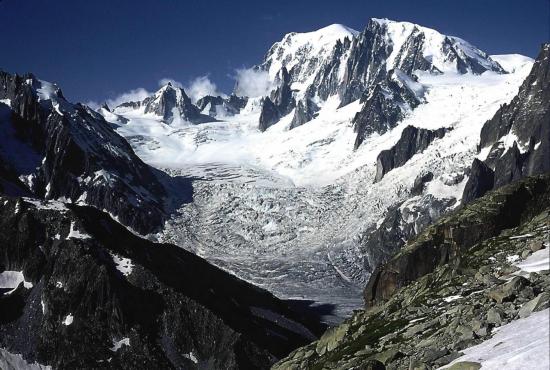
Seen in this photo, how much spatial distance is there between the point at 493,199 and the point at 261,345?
79.7 metres

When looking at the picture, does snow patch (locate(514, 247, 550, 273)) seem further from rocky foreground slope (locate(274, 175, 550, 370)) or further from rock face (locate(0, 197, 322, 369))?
rock face (locate(0, 197, 322, 369))

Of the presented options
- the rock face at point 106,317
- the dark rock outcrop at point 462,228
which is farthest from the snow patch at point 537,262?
the rock face at point 106,317

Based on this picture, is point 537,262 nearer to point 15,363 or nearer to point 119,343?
point 119,343

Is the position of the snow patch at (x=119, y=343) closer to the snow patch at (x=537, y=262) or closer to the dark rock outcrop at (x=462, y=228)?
the dark rock outcrop at (x=462, y=228)

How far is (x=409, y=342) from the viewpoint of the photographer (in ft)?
169

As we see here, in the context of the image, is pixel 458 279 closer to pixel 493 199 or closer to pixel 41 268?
pixel 493 199

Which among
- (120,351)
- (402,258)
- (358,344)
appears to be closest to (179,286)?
(120,351)

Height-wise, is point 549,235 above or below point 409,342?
above

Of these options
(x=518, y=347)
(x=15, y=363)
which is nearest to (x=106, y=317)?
(x=15, y=363)

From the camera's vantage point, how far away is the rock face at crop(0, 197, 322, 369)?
566 ft

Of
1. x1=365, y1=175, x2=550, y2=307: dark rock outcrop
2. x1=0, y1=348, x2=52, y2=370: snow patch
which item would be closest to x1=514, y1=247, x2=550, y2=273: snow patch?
x1=365, y1=175, x2=550, y2=307: dark rock outcrop

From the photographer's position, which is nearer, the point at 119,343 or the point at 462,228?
the point at 462,228

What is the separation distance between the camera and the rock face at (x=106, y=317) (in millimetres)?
172500

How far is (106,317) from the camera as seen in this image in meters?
181
